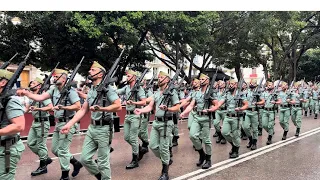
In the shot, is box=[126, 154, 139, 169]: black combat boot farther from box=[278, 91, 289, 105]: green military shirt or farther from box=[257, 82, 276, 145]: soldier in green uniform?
box=[278, 91, 289, 105]: green military shirt

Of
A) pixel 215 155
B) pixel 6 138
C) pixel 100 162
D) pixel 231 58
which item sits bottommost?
pixel 215 155

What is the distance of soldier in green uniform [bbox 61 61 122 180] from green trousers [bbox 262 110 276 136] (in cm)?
621

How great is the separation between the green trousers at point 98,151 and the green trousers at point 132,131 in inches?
81.3

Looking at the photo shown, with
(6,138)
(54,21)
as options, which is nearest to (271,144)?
(6,138)

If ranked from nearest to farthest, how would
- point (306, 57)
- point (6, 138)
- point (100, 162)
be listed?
point (6, 138), point (100, 162), point (306, 57)

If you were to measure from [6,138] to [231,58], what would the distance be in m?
21.6

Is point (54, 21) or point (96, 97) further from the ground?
point (54, 21)

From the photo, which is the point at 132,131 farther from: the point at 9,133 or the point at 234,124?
the point at 9,133

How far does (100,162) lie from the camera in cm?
498

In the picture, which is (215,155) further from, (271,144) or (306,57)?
(306,57)

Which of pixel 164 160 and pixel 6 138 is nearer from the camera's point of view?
pixel 6 138

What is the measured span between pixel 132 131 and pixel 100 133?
2185 millimetres

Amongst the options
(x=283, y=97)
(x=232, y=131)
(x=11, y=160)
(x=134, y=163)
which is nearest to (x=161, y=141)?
(x=134, y=163)

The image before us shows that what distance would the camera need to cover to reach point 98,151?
16.8ft
